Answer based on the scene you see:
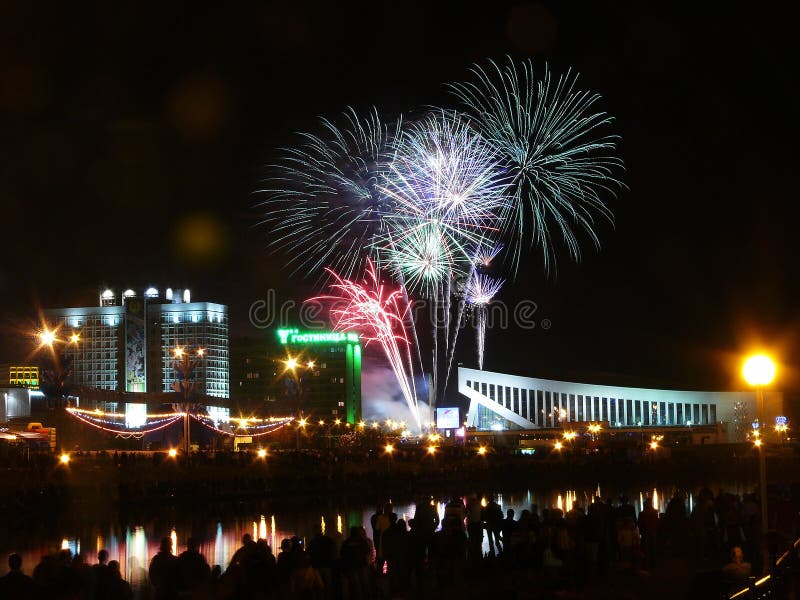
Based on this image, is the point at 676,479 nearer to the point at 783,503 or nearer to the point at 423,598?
the point at 783,503

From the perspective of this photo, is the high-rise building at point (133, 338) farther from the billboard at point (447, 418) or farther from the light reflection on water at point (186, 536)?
the light reflection on water at point (186, 536)

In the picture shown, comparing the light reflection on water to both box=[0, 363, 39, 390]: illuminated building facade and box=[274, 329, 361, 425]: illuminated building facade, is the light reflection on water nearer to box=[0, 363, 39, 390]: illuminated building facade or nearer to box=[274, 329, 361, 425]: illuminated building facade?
box=[0, 363, 39, 390]: illuminated building facade

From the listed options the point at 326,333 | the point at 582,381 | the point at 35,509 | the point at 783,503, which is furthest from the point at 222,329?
the point at 783,503

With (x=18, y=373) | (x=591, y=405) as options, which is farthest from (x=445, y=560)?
(x=18, y=373)

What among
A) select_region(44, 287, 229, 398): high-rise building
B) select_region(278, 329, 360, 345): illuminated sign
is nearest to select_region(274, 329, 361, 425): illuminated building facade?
select_region(278, 329, 360, 345): illuminated sign

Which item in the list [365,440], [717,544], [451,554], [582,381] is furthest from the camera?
[582,381]

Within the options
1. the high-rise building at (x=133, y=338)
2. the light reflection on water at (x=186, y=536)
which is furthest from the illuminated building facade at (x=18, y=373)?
the light reflection on water at (x=186, y=536)
